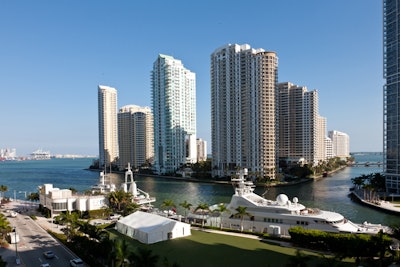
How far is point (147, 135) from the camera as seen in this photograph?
629ft

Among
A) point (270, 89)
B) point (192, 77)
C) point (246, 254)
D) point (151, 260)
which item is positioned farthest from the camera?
point (192, 77)

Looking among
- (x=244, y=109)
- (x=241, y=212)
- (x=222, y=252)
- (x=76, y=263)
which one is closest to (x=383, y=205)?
(x=241, y=212)

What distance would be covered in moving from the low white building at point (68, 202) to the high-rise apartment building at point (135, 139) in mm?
133893

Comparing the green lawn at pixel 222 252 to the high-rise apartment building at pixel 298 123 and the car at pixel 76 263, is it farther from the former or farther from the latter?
the high-rise apartment building at pixel 298 123

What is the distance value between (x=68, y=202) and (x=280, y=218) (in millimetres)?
34223

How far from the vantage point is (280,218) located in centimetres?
3672

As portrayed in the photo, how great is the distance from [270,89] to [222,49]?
28.3 meters

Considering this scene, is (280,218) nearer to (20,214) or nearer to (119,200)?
(119,200)

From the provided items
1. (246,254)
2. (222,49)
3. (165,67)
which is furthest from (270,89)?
(246,254)

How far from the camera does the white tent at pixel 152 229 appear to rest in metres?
32.1

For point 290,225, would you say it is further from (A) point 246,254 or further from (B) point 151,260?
(B) point 151,260

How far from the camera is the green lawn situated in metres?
25.5

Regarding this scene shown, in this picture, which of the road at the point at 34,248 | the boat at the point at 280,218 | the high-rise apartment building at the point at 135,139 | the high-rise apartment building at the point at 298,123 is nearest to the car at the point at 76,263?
the road at the point at 34,248

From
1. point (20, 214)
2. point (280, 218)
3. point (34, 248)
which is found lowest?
point (20, 214)
